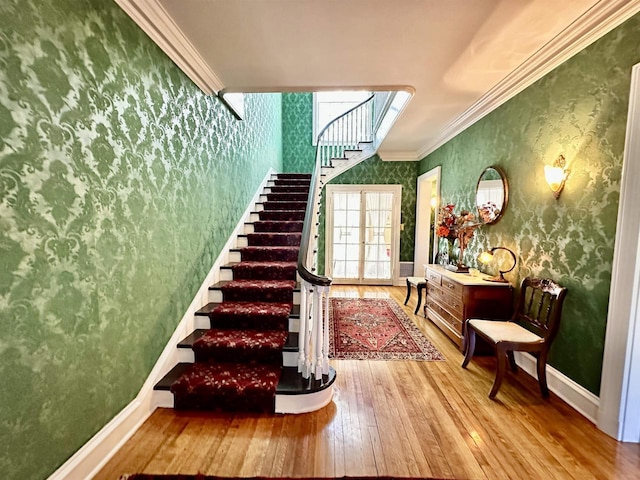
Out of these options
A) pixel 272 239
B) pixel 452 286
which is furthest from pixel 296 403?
pixel 272 239

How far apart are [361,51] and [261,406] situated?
270 centimetres

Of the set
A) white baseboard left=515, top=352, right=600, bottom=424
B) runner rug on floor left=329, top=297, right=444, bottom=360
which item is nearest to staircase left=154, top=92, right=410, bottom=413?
runner rug on floor left=329, top=297, right=444, bottom=360

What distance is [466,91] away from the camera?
301 cm

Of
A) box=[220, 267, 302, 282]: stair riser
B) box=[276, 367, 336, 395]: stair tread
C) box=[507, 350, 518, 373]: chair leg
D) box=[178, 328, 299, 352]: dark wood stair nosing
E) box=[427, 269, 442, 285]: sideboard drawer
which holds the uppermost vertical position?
box=[220, 267, 302, 282]: stair riser

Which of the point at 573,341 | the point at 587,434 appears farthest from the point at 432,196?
the point at 587,434

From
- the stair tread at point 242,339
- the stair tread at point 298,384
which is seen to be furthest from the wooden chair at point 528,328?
the stair tread at point 242,339

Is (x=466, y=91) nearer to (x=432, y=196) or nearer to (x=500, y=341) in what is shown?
(x=500, y=341)

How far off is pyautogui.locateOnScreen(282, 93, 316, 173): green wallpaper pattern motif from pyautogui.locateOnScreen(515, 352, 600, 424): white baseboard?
17.6 ft

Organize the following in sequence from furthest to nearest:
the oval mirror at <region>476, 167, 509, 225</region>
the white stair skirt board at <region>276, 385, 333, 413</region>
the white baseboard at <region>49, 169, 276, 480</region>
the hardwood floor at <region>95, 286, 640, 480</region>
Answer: the oval mirror at <region>476, 167, 509, 225</region>
the white stair skirt board at <region>276, 385, 333, 413</region>
the hardwood floor at <region>95, 286, 640, 480</region>
the white baseboard at <region>49, 169, 276, 480</region>

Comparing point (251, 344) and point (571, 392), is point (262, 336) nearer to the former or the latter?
point (251, 344)

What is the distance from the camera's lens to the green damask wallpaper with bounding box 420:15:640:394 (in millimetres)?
1880

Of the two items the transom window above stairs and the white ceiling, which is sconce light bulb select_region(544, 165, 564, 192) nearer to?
the white ceiling

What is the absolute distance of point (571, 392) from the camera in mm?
2131

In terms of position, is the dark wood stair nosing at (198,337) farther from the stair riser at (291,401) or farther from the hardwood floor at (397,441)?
the hardwood floor at (397,441)
